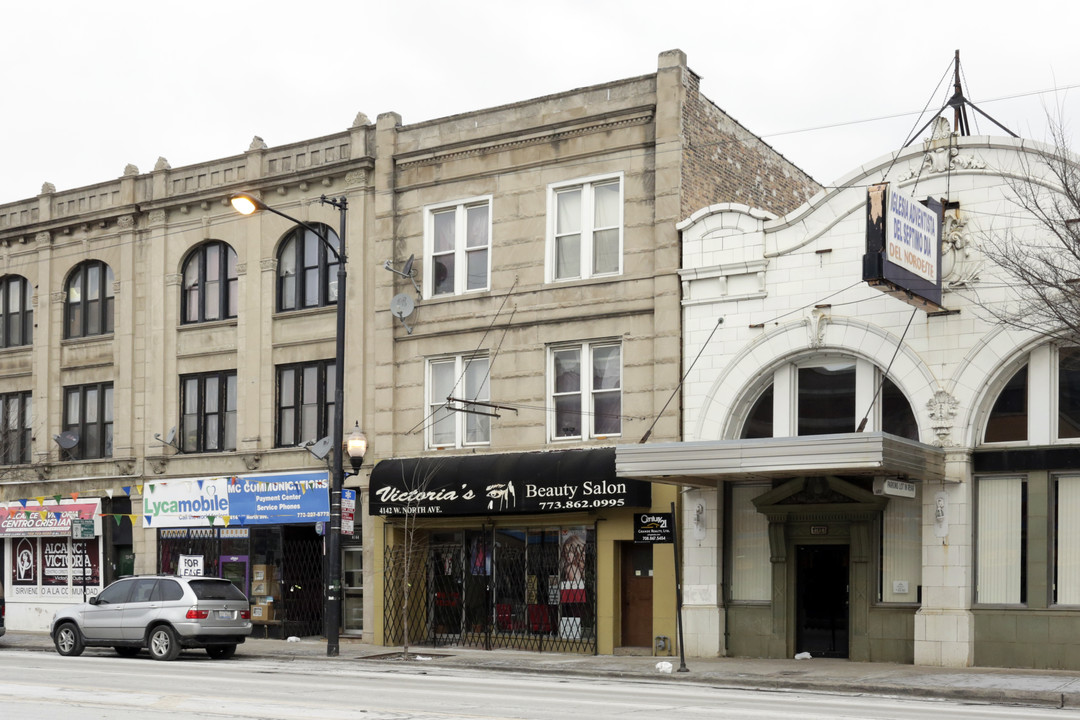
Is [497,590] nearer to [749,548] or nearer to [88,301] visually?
[749,548]

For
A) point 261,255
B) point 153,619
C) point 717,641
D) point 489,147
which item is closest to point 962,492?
point 717,641

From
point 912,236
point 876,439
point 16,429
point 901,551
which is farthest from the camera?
point 16,429

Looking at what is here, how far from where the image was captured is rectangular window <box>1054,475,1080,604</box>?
21125 mm

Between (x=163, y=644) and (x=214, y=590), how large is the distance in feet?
4.15

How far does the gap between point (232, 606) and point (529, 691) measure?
8.95 meters

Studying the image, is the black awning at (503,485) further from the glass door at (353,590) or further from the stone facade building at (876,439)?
the glass door at (353,590)

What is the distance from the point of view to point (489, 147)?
2789 centimetres

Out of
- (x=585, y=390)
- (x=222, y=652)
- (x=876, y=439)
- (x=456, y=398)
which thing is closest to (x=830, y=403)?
(x=876, y=439)

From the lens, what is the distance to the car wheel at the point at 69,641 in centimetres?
2559

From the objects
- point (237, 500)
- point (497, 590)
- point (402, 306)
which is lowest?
point (497, 590)

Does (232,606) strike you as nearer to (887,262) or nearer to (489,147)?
(489,147)

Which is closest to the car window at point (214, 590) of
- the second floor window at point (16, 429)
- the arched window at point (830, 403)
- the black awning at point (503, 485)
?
the black awning at point (503, 485)

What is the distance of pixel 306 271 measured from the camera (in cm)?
3070

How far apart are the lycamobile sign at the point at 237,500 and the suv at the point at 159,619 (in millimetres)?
4272
